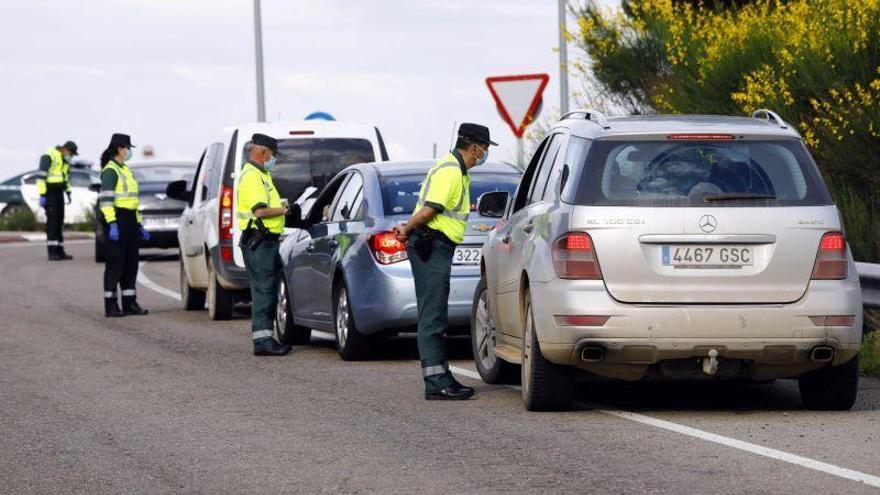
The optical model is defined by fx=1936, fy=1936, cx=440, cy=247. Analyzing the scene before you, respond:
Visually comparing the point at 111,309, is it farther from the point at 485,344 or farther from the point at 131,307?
the point at 485,344

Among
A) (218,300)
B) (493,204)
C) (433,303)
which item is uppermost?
(493,204)

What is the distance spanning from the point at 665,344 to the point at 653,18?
1440 cm

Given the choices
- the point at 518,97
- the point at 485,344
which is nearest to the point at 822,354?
the point at 485,344

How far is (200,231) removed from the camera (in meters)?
19.8

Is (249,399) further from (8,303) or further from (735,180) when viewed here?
(8,303)

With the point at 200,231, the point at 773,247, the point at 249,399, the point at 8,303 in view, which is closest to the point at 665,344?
the point at 773,247

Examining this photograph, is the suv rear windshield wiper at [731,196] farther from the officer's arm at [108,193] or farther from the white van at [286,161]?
the officer's arm at [108,193]

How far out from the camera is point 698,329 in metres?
10.1

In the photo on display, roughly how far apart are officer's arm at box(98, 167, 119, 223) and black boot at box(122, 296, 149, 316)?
0.84 meters

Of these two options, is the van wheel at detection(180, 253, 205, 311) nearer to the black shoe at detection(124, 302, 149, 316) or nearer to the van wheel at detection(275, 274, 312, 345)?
the black shoe at detection(124, 302, 149, 316)

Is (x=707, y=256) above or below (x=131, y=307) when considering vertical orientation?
above

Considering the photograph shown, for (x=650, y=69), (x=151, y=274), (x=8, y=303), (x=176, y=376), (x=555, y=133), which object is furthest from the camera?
(x=151, y=274)

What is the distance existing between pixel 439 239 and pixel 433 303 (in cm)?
40

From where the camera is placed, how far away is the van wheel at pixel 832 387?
10.7 meters
